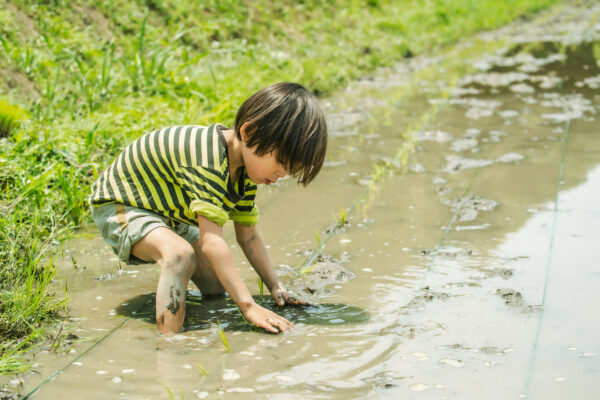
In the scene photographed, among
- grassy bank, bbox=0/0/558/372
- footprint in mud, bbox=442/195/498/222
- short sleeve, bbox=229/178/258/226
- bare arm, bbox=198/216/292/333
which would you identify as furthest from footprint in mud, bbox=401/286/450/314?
grassy bank, bbox=0/0/558/372

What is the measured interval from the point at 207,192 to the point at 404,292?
3.06 ft

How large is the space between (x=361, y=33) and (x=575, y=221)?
5.97 meters

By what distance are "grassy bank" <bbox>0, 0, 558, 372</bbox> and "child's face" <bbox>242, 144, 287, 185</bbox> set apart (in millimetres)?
844

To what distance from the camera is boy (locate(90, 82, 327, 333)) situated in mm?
2387

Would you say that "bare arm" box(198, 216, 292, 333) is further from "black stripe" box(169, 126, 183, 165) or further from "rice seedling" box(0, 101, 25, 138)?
"rice seedling" box(0, 101, 25, 138)

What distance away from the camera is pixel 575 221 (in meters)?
3.49

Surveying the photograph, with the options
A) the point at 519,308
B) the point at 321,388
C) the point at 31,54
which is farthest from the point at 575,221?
the point at 31,54

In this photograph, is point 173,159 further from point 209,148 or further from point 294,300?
point 294,300

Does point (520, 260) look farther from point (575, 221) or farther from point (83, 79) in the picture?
point (83, 79)

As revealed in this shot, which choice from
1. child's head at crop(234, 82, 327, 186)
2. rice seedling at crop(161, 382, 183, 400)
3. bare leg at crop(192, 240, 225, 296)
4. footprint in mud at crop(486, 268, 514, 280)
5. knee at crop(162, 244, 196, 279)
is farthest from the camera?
footprint in mud at crop(486, 268, 514, 280)

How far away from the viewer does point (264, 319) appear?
2467mm

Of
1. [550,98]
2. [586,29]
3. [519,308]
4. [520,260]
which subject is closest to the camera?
[519,308]

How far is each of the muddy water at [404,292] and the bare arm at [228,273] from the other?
0.07 m

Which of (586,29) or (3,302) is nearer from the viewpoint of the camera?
(3,302)
